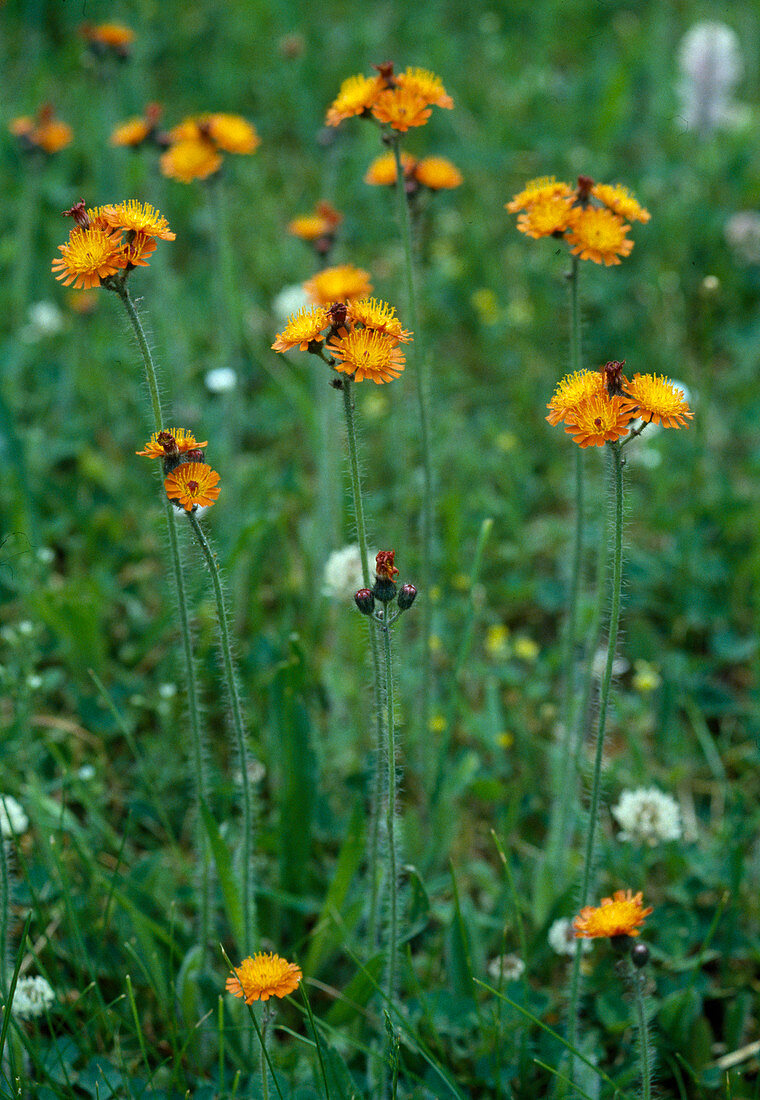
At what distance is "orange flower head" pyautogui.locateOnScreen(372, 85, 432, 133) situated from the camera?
1.91 m

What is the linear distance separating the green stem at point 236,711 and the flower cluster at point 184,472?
1.2 inches

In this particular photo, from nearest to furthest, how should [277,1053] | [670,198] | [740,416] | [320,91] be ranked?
1. [277,1053]
2. [740,416]
3. [670,198]
4. [320,91]

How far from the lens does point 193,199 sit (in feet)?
16.6

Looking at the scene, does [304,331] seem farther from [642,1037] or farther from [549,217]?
[642,1037]

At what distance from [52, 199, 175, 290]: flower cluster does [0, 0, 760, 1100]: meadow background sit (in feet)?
2.57

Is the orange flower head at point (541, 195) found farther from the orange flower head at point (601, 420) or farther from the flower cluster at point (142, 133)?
the flower cluster at point (142, 133)

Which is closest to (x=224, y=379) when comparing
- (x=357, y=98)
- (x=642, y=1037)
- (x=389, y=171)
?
(x=389, y=171)

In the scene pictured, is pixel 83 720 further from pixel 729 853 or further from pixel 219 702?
pixel 729 853

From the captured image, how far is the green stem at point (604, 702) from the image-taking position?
5.24 ft

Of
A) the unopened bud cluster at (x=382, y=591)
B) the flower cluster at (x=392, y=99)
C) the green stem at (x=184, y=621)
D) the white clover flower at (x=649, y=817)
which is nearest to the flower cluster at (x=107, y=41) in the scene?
the flower cluster at (x=392, y=99)

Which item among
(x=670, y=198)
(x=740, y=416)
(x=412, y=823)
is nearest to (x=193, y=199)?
(x=670, y=198)

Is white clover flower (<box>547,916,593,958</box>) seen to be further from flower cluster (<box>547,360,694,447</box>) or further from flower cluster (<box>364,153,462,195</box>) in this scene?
flower cluster (<box>364,153,462,195</box>)

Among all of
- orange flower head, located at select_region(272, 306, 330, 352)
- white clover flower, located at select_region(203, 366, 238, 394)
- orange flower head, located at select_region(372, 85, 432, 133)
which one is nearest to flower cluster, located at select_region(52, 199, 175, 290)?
orange flower head, located at select_region(272, 306, 330, 352)

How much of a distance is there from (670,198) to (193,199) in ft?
7.78
